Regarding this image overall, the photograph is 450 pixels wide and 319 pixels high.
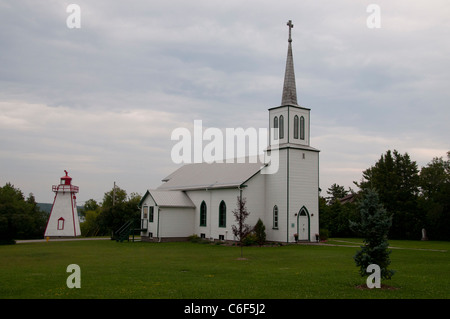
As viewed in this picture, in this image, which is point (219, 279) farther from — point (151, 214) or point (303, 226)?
point (151, 214)

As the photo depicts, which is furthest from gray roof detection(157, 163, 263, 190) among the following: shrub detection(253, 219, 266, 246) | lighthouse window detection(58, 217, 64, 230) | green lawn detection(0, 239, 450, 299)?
green lawn detection(0, 239, 450, 299)

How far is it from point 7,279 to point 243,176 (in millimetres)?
24557

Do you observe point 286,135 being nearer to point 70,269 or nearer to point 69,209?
point 70,269

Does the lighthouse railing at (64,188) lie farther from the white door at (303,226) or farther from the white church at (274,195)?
the white door at (303,226)

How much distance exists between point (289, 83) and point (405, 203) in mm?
20703

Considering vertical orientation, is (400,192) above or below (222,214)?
above

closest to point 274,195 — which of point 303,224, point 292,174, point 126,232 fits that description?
point 292,174

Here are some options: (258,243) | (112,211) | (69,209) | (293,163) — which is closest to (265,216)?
(258,243)

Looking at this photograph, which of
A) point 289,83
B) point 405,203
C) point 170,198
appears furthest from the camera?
point 405,203

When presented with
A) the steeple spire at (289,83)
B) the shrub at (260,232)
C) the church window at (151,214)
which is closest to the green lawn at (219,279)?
the shrub at (260,232)

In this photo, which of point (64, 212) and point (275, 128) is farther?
point (64, 212)

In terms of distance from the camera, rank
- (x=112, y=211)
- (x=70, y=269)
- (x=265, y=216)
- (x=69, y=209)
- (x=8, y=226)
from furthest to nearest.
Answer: (x=69, y=209), (x=112, y=211), (x=8, y=226), (x=265, y=216), (x=70, y=269)

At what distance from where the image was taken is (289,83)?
38.1m

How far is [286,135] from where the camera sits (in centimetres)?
3678
